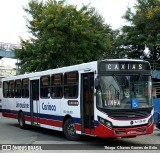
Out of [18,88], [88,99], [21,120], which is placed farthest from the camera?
[18,88]

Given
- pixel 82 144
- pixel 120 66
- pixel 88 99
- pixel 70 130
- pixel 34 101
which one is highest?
pixel 120 66

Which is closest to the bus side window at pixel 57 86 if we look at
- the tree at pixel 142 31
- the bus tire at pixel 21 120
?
the bus tire at pixel 21 120

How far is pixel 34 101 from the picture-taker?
17172 millimetres

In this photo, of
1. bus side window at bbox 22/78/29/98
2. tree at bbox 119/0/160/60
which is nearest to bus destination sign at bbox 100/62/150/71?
bus side window at bbox 22/78/29/98

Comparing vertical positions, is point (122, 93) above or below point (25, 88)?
below

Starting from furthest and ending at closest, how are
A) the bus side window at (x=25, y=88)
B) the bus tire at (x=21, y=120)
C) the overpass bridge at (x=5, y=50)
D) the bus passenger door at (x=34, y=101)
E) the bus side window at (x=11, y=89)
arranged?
the overpass bridge at (x=5, y=50) → the bus side window at (x=11, y=89) → the bus tire at (x=21, y=120) → the bus side window at (x=25, y=88) → the bus passenger door at (x=34, y=101)

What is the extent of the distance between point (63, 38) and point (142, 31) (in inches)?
435

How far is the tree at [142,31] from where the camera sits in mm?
34438

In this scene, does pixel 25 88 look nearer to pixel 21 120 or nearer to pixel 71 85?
pixel 21 120

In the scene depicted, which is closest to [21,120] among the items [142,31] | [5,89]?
[5,89]

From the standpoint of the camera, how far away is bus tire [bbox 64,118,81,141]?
13500mm

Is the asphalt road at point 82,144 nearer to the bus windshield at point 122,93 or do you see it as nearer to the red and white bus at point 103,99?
the red and white bus at point 103,99

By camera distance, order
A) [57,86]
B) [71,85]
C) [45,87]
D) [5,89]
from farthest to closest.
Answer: [5,89], [45,87], [57,86], [71,85]

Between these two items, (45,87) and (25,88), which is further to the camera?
(25,88)
